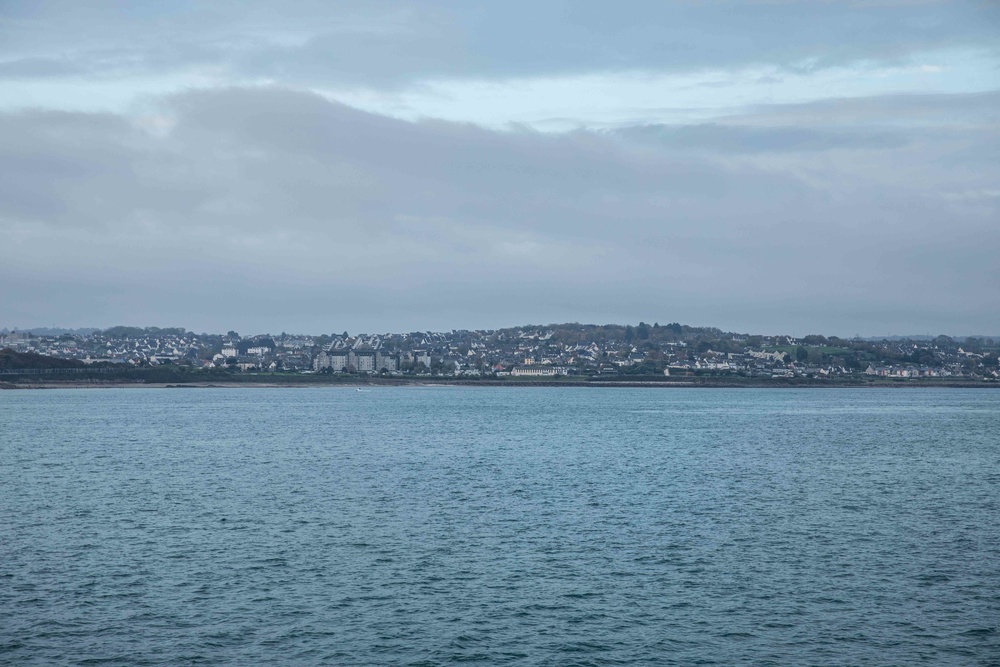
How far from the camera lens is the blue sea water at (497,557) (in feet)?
56.5

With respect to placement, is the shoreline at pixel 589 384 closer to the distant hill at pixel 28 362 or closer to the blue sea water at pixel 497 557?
the distant hill at pixel 28 362

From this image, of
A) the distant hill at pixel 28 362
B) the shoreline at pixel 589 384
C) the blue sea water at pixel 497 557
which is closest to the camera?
the blue sea water at pixel 497 557

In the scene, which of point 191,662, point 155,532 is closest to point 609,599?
point 191,662

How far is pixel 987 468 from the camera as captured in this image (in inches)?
1690

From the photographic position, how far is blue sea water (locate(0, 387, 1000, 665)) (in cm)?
1723

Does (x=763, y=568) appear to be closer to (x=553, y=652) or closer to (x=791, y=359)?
(x=553, y=652)

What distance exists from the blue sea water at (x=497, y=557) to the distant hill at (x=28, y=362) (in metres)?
109

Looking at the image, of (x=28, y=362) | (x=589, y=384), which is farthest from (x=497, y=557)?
(x=28, y=362)

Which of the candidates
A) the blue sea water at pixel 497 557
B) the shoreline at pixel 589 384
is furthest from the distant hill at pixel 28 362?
the blue sea water at pixel 497 557

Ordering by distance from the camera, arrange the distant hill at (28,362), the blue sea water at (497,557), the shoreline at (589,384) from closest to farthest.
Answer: the blue sea water at (497,557) → the distant hill at (28,362) → the shoreline at (589,384)

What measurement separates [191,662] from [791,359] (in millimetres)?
188473

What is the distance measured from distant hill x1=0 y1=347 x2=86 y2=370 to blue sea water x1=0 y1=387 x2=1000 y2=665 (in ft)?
358

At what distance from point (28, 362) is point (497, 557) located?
14689 centimetres

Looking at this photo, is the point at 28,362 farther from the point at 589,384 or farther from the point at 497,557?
the point at 497,557
